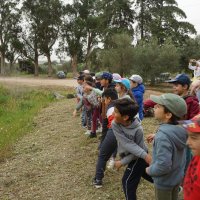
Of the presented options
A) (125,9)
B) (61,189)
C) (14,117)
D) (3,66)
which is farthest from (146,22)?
(61,189)

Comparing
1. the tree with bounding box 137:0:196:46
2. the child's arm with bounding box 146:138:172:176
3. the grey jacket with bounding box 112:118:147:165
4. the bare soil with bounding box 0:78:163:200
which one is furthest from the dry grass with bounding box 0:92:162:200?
the tree with bounding box 137:0:196:46

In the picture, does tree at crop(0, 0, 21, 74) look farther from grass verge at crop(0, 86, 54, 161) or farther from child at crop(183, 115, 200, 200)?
child at crop(183, 115, 200, 200)

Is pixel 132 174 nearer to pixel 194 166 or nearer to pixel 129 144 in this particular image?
pixel 129 144

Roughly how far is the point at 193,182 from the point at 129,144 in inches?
54.9

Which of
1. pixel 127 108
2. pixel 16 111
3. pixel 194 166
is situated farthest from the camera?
pixel 16 111

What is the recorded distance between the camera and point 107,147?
16.1 feet

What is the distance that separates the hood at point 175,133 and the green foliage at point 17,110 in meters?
5.72

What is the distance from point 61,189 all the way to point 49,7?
3361cm

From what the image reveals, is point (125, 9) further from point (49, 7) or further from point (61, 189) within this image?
point (61, 189)

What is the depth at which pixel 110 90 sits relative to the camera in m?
5.49

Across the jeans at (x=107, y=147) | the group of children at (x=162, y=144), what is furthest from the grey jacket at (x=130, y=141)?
the jeans at (x=107, y=147)

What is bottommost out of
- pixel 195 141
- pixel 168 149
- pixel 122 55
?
pixel 168 149

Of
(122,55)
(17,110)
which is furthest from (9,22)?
(17,110)

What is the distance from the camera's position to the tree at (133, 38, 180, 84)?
2783 centimetres
